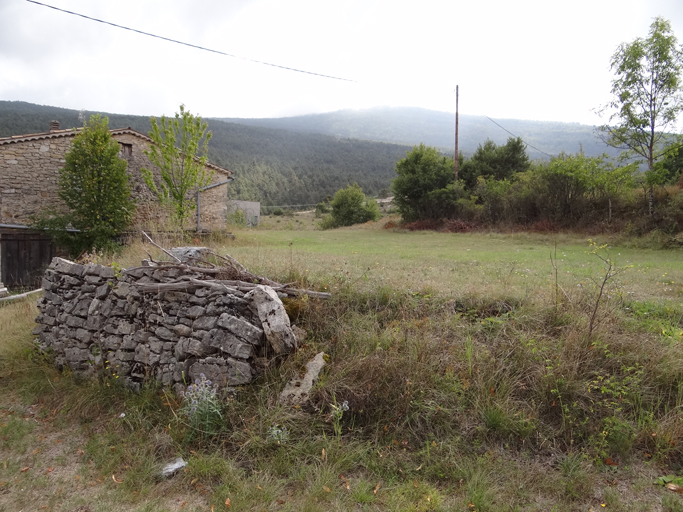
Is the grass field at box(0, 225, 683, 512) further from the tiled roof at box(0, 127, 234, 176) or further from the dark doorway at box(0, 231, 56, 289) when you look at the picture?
the tiled roof at box(0, 127, 234, 176)

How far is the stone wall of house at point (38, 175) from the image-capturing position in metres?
18.2

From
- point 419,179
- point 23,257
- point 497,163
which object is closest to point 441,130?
point 497,163

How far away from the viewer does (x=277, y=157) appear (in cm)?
8344

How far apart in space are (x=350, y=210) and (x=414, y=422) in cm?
4140

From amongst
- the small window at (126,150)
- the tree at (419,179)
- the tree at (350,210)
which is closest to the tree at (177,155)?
the small window at (126,150)

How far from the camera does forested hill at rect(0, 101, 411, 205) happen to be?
6419 cm

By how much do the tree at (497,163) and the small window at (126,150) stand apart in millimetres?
21112

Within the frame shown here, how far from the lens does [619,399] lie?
175 inches

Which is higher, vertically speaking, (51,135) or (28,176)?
(51,135)

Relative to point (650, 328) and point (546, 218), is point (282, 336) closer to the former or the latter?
point (650, 328)

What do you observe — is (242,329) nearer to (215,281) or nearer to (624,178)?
(215,281)

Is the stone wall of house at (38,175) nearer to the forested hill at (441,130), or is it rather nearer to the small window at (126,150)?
the small window at (126,150)

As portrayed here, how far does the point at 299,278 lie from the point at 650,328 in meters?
5.02

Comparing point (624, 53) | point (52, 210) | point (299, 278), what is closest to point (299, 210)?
point (52, 210)
